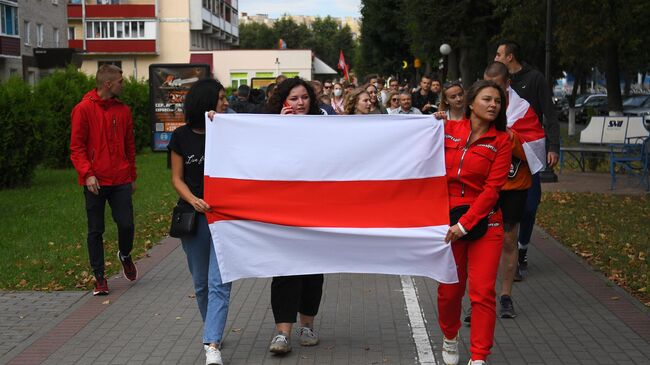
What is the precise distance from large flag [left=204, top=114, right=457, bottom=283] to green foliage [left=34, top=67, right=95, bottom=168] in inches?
705

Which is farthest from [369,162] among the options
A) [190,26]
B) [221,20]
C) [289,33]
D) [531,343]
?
[289,33]

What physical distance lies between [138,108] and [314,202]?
25526 millimetres

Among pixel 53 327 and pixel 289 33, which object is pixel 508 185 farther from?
pixel 289 33

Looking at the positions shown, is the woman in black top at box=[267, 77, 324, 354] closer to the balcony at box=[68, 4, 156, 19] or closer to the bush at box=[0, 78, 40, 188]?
the bush at box=[0, 78, 40, 188]

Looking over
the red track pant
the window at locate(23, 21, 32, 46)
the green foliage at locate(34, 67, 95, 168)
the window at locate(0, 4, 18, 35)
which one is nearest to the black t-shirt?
the red track pant

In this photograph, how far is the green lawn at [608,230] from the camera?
9.63 metres

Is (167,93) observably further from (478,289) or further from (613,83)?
(478,289)

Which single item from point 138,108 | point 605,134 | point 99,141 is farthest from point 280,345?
point 138,108

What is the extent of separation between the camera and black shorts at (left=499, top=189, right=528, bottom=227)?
7.25 metres

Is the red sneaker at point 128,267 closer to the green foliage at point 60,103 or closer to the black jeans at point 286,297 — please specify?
the black jeans at point 286,297

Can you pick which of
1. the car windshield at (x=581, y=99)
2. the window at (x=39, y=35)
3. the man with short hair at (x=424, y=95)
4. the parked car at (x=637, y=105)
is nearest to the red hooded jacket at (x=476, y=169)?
the man with short hair at (x=424, y=95)

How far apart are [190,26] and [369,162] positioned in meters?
87.9

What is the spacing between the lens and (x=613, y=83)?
109 feet

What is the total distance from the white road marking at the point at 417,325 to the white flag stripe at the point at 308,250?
26.2 inches
